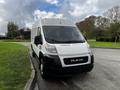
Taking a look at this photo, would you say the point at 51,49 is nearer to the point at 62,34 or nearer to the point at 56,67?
the point at 56,67

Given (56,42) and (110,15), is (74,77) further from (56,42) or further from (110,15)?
(110,15)

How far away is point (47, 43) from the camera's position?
7.70 m

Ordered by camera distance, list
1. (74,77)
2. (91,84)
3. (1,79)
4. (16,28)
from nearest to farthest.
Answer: (91,84)
(1,79)
(74,77)
(16,28)

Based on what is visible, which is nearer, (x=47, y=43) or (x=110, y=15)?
(x=47, y=43)

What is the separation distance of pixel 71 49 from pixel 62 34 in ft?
4.03

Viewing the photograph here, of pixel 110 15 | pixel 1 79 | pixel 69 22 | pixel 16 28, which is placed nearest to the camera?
→ pixel 1 79

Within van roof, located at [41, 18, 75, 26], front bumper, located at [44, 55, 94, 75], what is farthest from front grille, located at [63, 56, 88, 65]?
van roof, located at [41, 18, 75, 26]

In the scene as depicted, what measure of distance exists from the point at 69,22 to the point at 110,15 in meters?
56.9

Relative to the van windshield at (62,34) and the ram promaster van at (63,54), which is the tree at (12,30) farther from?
the ram promaster van at (63,54)

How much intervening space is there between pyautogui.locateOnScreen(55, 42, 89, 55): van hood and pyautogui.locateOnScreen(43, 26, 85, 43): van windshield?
37cm

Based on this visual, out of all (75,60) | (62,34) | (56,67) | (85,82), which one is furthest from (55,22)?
(85,82)

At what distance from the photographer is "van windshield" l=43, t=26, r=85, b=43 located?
26.2 ft

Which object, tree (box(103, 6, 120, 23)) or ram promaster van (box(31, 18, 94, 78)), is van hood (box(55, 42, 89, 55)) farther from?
tree (box(103, 6, 120, 23))

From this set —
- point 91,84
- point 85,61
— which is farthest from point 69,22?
point 91,84
